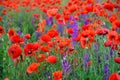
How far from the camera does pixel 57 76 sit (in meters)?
2.26

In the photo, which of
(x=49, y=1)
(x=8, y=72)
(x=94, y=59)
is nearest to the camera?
(x=94, y=59)

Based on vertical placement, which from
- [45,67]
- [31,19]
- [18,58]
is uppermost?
[18,58]

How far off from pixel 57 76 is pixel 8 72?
1061mm

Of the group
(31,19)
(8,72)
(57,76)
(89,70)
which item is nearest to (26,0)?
(31,19)

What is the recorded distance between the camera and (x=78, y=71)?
2.83 metres

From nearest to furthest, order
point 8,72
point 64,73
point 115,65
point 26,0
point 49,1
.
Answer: point 64,73
point 115,65
point 8,72
point 49,1
point 26,0

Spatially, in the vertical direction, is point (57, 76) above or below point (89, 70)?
above

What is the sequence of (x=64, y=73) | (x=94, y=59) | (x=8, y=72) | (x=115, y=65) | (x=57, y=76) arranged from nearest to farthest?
(x=57, y=76) < (x=64, y=73) < (x=115, y=65) < (x=94, y=59) < (x=8, y=72)

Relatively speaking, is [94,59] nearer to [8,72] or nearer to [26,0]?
[8,72]

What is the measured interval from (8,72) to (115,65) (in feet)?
3.67

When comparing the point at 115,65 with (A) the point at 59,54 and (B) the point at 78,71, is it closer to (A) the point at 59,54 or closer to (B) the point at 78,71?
(B) the point at 78,71

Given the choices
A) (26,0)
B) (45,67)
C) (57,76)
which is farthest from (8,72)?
(26,0)

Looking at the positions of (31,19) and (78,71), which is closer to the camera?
(78,71)

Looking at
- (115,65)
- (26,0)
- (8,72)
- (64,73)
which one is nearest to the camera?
(64,73)
